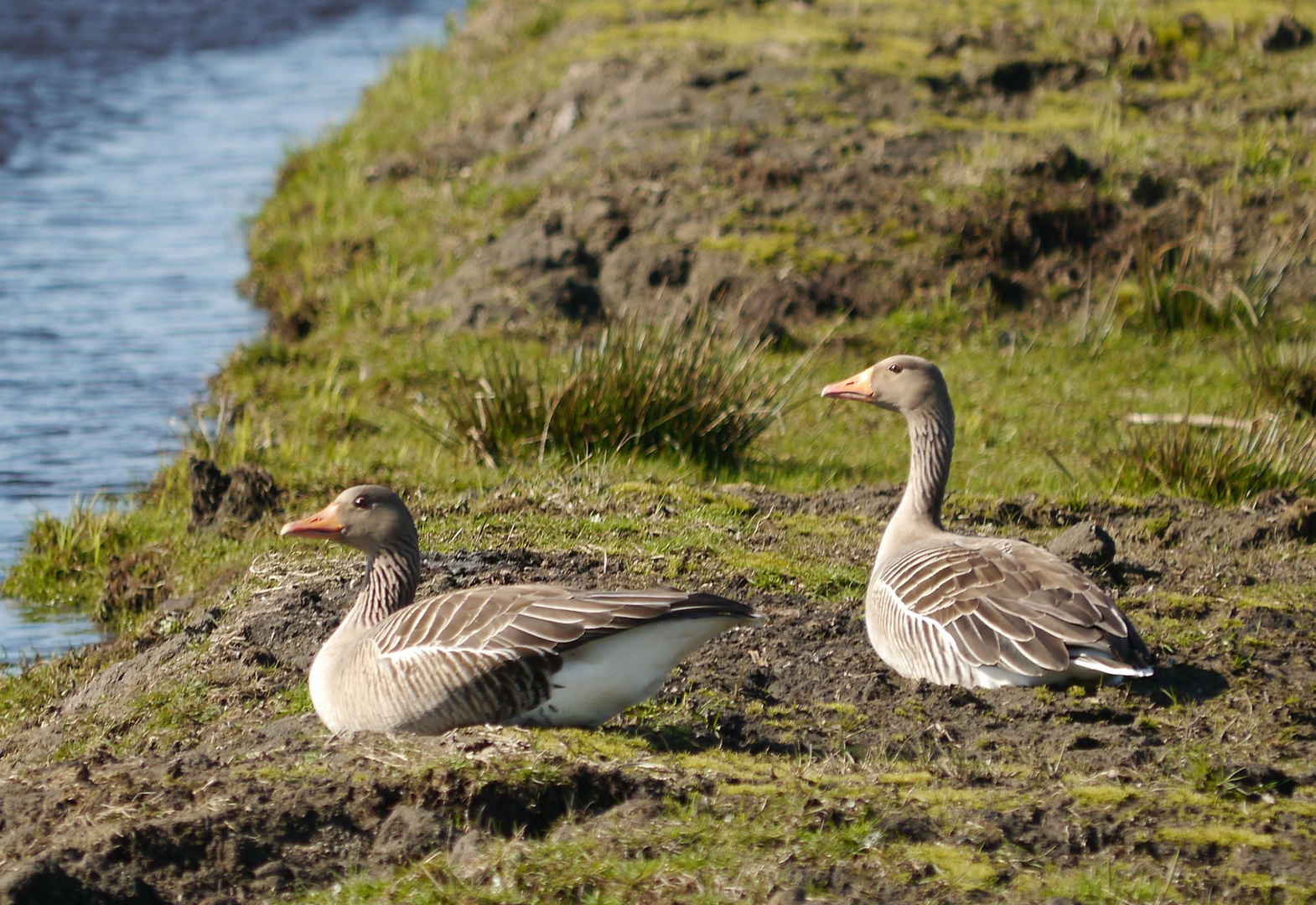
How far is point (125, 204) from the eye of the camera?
2050 centimetres

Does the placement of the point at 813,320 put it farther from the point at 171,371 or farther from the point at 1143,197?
the point at 171,371

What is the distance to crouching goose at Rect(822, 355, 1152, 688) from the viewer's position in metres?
6.02

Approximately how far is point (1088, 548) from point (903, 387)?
4.34 ft

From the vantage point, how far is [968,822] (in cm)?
488

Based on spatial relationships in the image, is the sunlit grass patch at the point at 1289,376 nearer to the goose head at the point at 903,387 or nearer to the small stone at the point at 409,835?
the goose head at the point at 903,387

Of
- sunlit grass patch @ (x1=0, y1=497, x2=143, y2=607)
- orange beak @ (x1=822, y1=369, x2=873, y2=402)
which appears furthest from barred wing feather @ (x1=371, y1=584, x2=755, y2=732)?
sunlit grass patch @ (x1=0, y1=497, x2=143, y2=607)

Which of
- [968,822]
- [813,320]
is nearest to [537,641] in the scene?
[968,822]

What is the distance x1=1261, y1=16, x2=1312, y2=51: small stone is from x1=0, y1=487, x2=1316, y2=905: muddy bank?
12217 mm

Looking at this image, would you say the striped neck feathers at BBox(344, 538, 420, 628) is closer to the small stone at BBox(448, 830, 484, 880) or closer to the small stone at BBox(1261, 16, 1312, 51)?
the small stone at BBox(448, 830, 484, 880)

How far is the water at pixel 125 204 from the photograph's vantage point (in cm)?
1249

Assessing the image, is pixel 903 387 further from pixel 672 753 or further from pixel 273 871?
pixel 273 871

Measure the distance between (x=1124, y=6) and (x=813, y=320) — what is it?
8.82 m

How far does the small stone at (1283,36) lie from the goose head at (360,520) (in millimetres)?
15783

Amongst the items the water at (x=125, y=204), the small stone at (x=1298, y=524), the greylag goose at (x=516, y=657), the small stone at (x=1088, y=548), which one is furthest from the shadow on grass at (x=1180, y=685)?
the water at (x=125, y=204)
